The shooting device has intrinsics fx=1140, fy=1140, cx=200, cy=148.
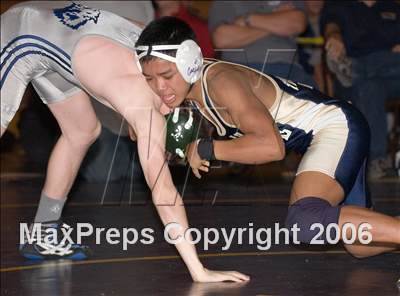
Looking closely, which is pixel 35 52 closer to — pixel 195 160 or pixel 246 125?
pixel 195 160

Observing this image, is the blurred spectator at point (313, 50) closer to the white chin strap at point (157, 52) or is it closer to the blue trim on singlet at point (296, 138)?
the blue trim on singlet at point (296, 138)

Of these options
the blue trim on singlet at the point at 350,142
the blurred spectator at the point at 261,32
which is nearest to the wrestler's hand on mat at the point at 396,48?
the blurred spectator at the point at 261,32

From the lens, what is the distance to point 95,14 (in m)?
5.44

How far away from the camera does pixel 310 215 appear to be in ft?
16.5

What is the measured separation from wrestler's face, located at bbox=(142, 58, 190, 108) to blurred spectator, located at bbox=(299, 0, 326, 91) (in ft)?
16.4

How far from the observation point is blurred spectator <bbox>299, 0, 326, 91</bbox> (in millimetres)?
10127

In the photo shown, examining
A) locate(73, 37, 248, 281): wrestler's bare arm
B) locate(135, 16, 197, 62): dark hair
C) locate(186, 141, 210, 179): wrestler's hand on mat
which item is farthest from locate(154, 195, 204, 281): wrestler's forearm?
locate(135, 16, 197, 62): dark hair

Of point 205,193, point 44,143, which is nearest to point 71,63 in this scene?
point 205,193

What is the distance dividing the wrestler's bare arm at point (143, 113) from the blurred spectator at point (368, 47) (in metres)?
4.59

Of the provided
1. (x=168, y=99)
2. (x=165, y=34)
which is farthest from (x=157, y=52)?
(x=168, y=99)

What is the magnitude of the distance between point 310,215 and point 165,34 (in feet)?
3.35

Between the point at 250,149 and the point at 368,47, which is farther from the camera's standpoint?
the point at 368,47

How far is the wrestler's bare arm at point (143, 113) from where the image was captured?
16.3ft

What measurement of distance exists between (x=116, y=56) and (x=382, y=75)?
190 inches
